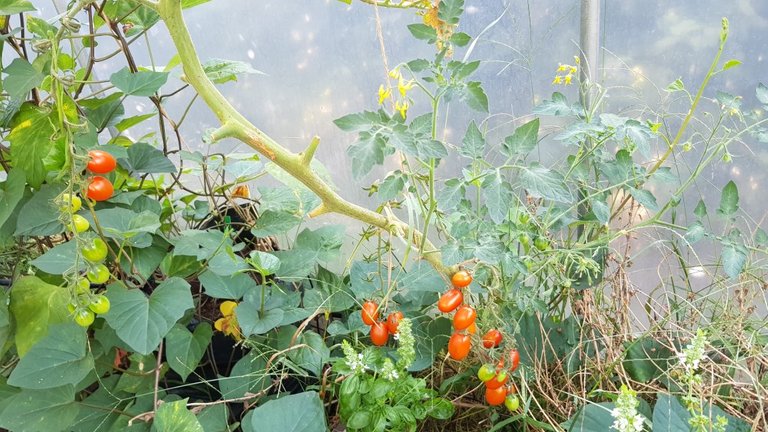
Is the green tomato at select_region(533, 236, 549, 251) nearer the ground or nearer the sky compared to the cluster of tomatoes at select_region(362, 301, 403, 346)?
nearer the sky

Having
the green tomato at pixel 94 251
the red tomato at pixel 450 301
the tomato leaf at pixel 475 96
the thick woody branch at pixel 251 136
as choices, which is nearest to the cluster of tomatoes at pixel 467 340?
the red tomato at pixel 450 301

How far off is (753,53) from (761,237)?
Result: 0.45 m

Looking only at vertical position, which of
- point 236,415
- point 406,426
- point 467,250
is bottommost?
point 236,415

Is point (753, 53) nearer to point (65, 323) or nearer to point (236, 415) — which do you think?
point (236, 415)

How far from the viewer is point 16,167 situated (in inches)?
36.4

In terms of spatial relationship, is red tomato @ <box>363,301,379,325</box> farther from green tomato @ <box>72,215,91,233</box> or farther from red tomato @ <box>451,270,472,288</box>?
green tomato @ <box>72,215,91,233</box>

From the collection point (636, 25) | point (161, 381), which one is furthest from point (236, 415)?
point (636, 25)

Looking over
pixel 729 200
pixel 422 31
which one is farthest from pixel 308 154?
pixel 729 200

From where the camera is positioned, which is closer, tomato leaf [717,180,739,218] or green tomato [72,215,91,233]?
green tomato [72,215,91,233]

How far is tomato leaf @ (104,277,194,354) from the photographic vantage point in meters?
0.83

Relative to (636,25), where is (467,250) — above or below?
below

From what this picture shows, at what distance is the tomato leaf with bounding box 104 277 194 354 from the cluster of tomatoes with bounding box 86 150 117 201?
15 centimetres

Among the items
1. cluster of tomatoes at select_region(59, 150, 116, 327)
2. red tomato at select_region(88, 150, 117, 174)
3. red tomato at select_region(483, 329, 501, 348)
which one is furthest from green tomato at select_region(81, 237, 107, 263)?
red tomato at select_region(483, 329, 501, 348)

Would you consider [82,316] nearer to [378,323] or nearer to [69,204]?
[69,204]
